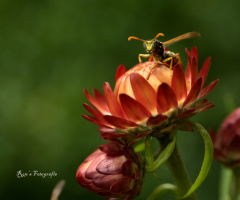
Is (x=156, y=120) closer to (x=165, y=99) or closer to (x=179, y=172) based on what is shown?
(x=165, y=99)

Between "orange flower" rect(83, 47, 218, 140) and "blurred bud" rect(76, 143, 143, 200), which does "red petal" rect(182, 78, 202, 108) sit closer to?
"orange flower" rect(83, 47, 218, 140)

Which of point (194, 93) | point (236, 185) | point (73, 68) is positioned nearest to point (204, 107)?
point (194, 93)

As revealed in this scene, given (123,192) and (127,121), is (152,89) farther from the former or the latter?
(123,192)

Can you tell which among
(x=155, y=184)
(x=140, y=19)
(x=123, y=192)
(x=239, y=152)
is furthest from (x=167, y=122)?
(x=140, y=19)

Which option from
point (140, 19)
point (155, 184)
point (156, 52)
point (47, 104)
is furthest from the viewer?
point (140, 19)

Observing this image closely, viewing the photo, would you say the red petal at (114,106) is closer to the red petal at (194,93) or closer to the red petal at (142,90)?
the red petal at (142,90)

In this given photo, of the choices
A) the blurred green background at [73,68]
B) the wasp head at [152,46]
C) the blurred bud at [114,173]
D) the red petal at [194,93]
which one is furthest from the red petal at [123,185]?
the blurred green background at [73,68]

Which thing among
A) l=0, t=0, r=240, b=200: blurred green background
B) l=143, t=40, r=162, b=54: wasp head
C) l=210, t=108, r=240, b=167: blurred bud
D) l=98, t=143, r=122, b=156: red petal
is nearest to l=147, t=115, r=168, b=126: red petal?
l=98, t=143, r=122, b=156: red petal
